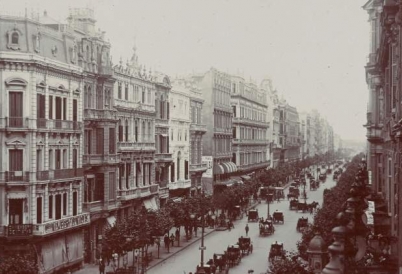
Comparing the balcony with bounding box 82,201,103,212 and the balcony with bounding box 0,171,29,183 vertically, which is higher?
the balcony with bounding box 0,171,29,183

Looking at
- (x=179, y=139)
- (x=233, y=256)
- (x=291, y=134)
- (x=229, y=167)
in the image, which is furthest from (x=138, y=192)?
(x=291, y=134)

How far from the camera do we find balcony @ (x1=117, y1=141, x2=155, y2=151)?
188 ft

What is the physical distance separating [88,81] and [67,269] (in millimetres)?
13685

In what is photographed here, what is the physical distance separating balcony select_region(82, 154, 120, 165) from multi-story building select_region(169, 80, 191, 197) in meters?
20.4

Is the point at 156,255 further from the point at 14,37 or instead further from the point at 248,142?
the point at 248,142

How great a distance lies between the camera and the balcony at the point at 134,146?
188 ft

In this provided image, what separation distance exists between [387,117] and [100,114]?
80.7ft

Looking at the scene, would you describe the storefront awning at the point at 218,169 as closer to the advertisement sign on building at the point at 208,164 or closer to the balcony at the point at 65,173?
the advertisement sign on building at the point at 208,164

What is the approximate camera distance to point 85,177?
5047 cm

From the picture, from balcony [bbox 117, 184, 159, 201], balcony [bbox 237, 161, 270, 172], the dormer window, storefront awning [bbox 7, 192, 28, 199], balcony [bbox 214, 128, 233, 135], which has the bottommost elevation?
balcony [bbox 117, 184, 159, 201]

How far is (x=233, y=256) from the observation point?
47094mm

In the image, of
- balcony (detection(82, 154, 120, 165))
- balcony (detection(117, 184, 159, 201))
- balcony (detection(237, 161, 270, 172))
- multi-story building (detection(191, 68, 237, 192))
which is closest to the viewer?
balcony (detection(82, 154, 120, 165))

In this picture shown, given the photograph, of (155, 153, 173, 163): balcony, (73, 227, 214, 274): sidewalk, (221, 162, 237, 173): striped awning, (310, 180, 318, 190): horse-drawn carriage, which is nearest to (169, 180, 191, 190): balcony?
(155, 153, 173, 163): balcony

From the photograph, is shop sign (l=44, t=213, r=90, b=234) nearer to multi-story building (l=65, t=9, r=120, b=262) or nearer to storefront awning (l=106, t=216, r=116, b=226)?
multi-story building (l=65, t=9, r=120, b=262)
